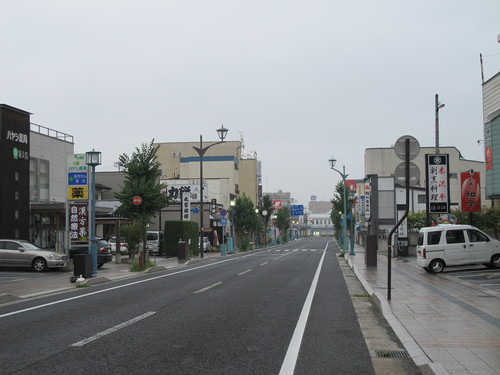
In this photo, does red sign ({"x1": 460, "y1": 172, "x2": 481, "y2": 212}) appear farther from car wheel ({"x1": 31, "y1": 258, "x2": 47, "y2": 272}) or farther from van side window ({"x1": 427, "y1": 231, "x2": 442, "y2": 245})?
car wheel ({"x1": 31, "y1": 258, "x2": 47, "y2": 272})

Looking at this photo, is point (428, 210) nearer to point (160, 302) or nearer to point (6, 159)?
point (160, 302)

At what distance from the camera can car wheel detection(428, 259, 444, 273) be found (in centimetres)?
2030

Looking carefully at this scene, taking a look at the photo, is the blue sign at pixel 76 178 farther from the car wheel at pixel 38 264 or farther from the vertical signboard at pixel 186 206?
the vertical signboard at pixel 186 206

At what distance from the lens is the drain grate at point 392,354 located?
273 inches

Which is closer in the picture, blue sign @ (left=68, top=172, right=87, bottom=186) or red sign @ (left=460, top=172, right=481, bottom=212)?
blue sign @ (left=68, top=172, right=87, bottom=186)

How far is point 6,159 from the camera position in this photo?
28.8 m

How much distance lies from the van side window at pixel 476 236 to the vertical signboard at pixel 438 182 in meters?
1.74

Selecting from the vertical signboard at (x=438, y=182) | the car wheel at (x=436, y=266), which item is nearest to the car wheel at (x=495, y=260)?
the car wheel at (x=436, y=266)

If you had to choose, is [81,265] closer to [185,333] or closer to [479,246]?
[185,333]

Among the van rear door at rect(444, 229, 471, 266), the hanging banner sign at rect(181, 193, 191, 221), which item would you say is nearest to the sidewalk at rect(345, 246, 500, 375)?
the van rear door at rect(444, 229, 471, 266)

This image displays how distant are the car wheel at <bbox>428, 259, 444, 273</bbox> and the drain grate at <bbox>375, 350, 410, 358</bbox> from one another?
14.1 meters

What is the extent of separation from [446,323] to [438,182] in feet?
46.8

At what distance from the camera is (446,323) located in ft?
29.4

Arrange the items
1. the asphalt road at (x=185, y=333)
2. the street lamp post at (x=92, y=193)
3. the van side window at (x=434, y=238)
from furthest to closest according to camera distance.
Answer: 1. the van side window at (x=434, y=238)
2. the street lamp post at (x=92, y=193)
3. the asphalt road at (x=185, y=333)
